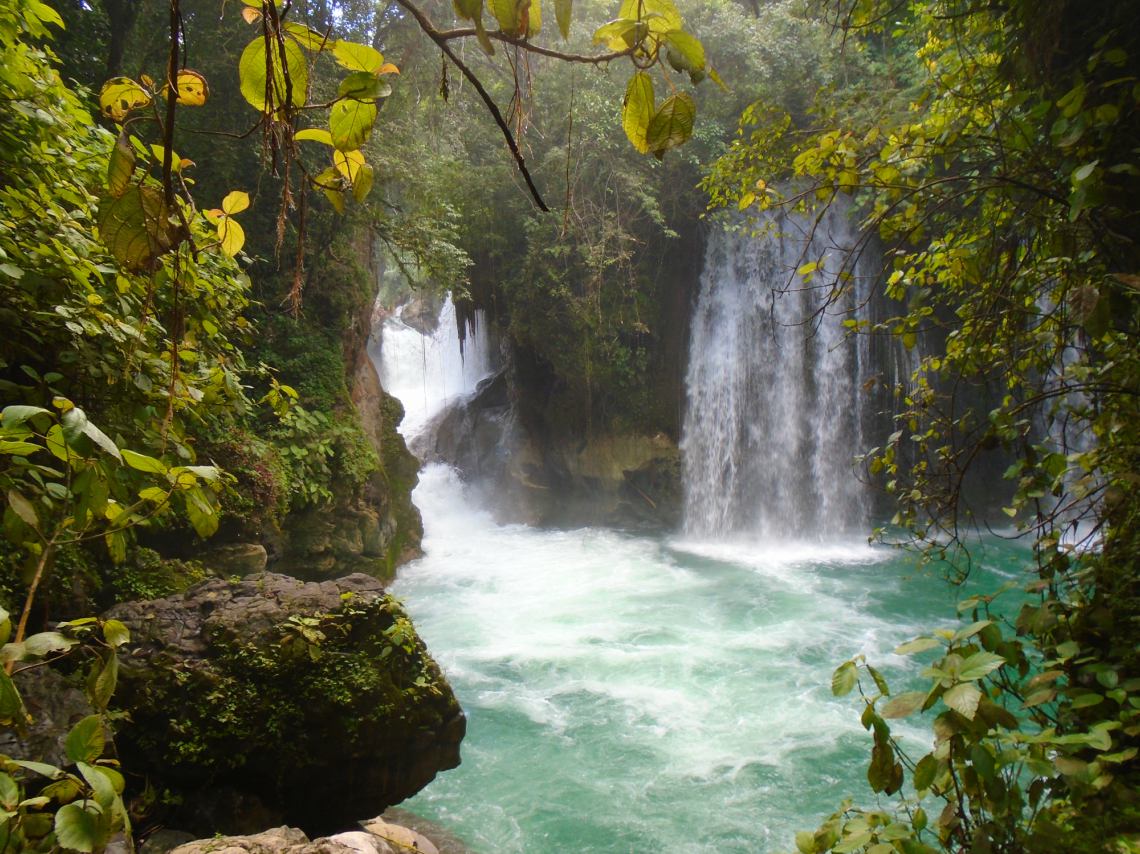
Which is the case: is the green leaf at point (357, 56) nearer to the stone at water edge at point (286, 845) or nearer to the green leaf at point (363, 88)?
the green leaf at point (363, 88)

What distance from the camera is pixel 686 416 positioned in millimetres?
12938

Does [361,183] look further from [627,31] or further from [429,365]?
[429,365]

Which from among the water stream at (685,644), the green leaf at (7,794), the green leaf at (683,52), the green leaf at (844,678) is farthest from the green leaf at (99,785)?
the water stream at (685,644)

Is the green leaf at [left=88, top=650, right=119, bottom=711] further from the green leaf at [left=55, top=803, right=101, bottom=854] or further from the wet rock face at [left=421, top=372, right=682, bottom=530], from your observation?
the wet rock face at [left=421, top=372, right=682, bottom=530]

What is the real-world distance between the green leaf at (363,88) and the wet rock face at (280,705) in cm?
291

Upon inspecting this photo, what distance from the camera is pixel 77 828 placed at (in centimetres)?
94

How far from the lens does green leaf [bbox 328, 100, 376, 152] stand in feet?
3.04

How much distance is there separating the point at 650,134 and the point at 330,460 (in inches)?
293

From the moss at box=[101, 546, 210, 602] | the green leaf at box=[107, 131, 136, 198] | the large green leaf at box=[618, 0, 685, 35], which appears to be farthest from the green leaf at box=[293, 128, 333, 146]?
the moss at box=[101, 546, 210, 602]

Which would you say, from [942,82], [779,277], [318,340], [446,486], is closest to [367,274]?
[318,340]

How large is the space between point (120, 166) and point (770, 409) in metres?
12.4

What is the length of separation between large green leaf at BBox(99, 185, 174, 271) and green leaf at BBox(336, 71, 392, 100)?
0.31 meters

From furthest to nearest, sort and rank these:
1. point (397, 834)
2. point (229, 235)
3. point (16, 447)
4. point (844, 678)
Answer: point (397, 834)
point (844, 678)
point (229, 235)
point (16, 447)

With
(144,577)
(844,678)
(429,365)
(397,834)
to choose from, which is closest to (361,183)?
(844,678)
